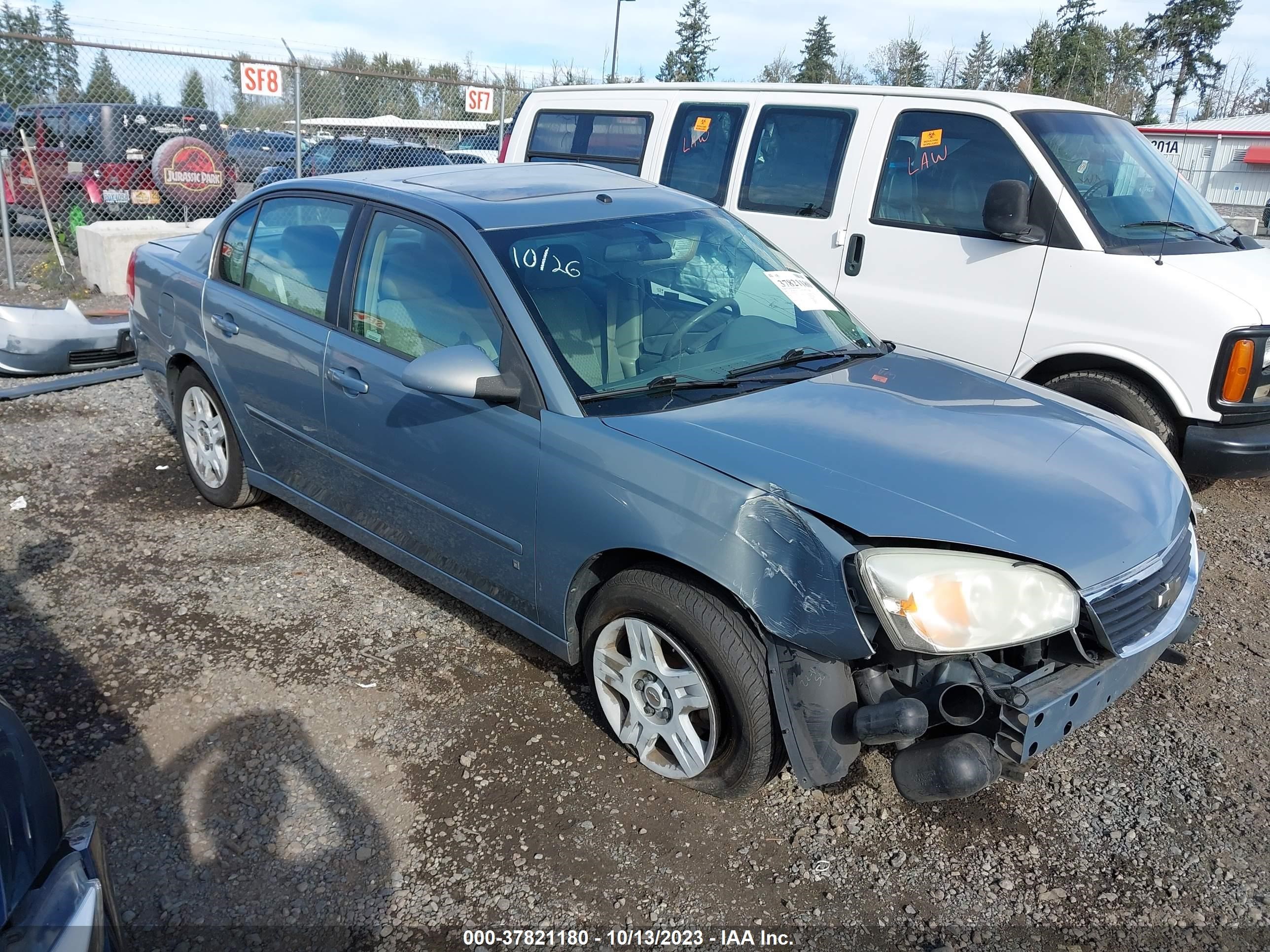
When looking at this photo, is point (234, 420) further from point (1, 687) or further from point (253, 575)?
point (1, 687)

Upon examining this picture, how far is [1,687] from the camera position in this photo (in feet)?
11.4

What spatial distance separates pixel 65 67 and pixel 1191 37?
49935mm

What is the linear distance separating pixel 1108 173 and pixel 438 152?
41.0 feet

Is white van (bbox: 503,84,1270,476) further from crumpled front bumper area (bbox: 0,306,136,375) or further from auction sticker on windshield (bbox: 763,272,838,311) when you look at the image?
crumpled front bumper area (bbox: 0,306,136,375)

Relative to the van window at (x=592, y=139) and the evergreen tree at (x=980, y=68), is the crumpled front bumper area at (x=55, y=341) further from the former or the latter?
the evergreen tree at (x=980, y=68)

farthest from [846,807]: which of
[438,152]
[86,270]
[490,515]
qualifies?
[438,152]

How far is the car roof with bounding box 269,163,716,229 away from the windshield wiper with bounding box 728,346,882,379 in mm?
817

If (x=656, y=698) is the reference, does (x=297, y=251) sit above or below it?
above

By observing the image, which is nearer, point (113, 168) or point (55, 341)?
point (55, 341)

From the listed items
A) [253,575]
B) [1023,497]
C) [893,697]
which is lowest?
[253,575]

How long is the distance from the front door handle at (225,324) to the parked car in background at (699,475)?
0.03m

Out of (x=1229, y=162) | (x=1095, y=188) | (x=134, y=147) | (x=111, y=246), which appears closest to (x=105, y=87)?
(x=134, y=147)

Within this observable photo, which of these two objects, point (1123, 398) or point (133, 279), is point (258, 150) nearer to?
point (133, 279)

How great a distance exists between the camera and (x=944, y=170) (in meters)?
5.45
